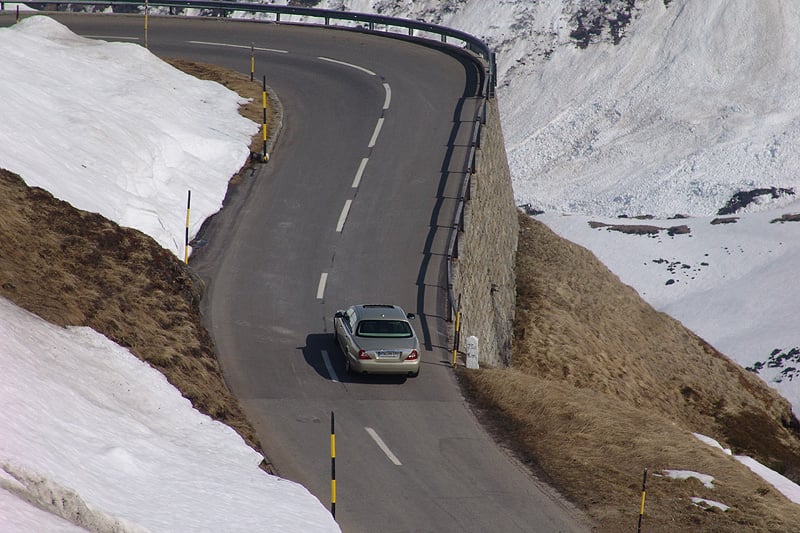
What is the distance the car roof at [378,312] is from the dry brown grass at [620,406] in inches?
81.0

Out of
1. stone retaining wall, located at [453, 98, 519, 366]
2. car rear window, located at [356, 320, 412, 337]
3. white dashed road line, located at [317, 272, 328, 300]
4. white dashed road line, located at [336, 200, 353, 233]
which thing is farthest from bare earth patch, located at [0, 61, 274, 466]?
stone retaining wall, located at [453, 98, 519, 366]

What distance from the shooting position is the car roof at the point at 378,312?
22.9 m

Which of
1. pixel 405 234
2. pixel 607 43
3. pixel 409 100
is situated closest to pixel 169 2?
pixel 409 100

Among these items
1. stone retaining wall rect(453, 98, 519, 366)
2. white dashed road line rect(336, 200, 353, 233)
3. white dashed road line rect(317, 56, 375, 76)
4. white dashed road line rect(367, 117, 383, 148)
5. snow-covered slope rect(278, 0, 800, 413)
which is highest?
white dashed road line rect(317, 56, 375, 76)

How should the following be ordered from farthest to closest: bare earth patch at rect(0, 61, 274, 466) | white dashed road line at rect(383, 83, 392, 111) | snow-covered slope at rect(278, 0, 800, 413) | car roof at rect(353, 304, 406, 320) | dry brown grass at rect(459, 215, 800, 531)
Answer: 1. snow-covered slope at rect(278, 0, 800, 413)
2. white dashed road line at rect(383, 83, 392, 111)
3. car roof at rect(353, 304, 406, 320)
4. bare earth patch at rect(0, 61, 274, 466)
5. dry brown grass at rect(459, 215, 800, 531)

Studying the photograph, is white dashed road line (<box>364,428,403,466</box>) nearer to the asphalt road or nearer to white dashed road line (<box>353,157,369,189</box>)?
the asphalt road

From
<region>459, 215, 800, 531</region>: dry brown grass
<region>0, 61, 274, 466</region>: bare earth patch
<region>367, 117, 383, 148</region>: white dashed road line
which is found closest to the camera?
<region>459, 215, 800, 531</region>: dry brown grass

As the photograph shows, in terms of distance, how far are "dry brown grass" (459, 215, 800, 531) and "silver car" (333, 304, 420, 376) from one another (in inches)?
68.3

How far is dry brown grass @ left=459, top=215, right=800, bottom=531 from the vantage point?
731 inches

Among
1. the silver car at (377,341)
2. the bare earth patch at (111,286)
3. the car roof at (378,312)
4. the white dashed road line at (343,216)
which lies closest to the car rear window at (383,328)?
the silver car at (377,341)

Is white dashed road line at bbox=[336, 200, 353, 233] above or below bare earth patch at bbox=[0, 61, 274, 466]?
below

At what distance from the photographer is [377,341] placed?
22.1 meters

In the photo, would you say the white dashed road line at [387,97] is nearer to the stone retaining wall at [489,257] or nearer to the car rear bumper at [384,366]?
the stone retaining wall at [489,257]

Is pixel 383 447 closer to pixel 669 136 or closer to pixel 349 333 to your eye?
pixel 349 333
